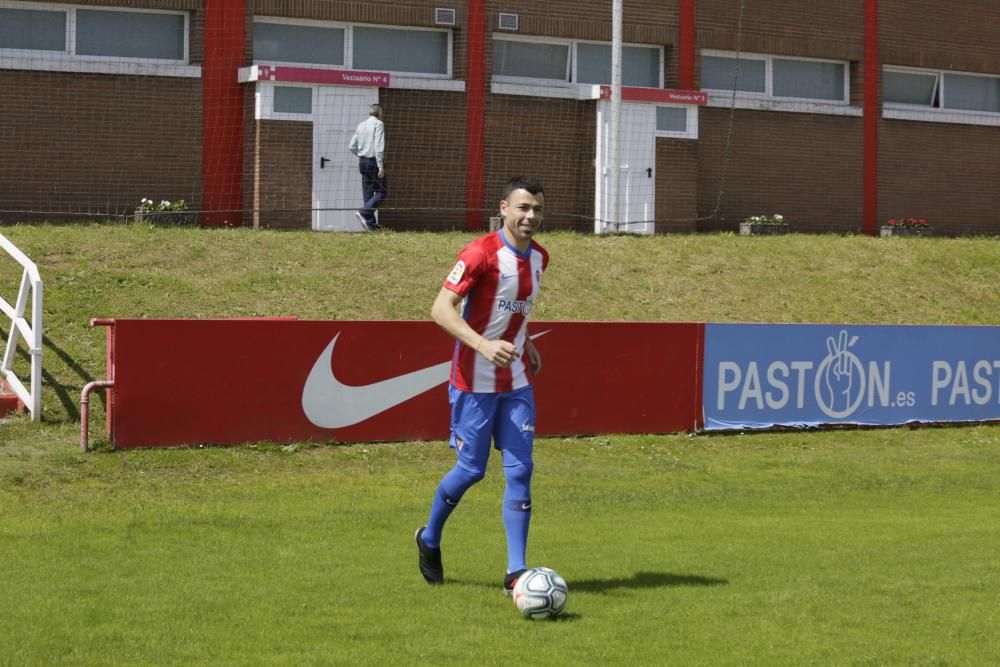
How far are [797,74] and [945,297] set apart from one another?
7.25 m

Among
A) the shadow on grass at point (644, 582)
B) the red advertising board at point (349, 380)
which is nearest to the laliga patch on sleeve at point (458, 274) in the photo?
the shadow on grass at point (644, 582)

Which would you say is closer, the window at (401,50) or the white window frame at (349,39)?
the white window frame at (349,39)

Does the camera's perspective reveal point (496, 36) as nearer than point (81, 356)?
No

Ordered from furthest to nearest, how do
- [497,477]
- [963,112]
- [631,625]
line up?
[963,112] → [497,477] → [631,625]

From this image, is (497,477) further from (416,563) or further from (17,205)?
(17,205)

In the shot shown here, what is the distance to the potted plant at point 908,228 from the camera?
29.2m

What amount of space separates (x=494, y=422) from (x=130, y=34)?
660 inches

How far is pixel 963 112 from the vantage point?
102ft

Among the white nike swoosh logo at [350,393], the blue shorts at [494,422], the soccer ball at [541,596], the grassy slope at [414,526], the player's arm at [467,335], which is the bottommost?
the grassy slope at [414,526]

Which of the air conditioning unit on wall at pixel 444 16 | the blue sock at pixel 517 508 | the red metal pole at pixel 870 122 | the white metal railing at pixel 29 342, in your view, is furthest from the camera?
the red metal pole at pixel 870 122

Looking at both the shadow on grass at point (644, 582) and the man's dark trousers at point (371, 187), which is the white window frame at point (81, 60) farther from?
the shadow on grass at point (644, 582)

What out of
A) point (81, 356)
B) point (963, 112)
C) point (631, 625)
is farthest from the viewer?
point (963, 112)

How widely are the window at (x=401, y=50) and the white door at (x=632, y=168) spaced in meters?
2.99

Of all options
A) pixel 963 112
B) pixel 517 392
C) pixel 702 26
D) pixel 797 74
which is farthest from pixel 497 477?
pixel 963 112
